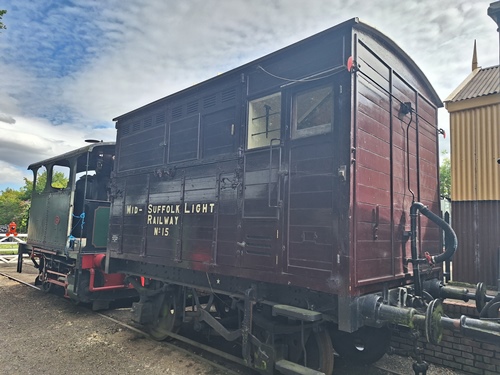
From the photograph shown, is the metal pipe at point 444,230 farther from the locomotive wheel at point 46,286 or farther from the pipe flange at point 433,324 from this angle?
the locomotive wheel at point 46,286

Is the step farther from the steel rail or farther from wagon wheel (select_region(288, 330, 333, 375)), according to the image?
the steel rail

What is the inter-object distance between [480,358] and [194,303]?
3.89 metres

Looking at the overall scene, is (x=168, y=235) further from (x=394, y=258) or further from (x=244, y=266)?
(x=394, y=258)

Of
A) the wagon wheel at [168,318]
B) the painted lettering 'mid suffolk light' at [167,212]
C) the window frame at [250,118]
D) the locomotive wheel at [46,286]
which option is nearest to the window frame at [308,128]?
the window frame at [250,118]

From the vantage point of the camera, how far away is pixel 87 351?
17.1 ft

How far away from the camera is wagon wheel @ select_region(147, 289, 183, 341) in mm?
5520

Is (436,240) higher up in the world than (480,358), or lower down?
higher up

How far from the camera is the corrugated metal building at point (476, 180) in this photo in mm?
6496

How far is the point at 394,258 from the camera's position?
13.1 feet

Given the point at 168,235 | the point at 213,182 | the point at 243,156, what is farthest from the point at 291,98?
the point at 168,235

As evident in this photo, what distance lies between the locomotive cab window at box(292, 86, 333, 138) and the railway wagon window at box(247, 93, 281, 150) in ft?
0.87

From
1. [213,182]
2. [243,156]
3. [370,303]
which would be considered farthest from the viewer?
[213,182]

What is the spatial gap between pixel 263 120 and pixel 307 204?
127 centimetres

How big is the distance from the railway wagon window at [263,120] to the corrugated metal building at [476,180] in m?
4.85
